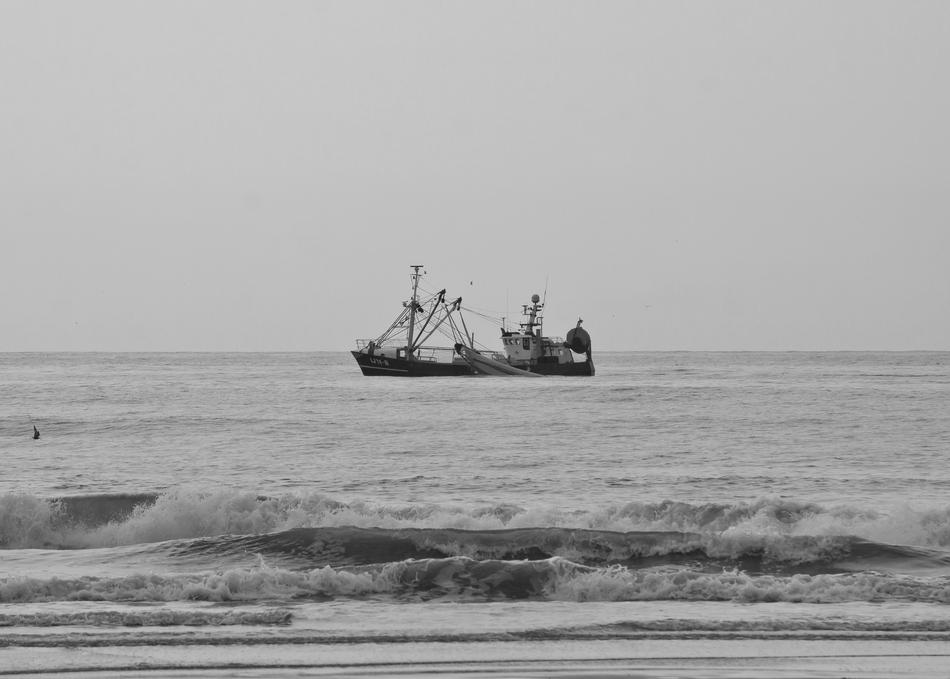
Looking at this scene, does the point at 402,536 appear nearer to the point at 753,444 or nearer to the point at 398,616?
the point at 398,616

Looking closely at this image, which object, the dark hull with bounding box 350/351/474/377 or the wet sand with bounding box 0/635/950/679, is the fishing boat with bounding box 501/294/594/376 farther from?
the wet sand with bounding box 0/635/950/679

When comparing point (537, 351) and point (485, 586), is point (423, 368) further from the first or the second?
point (485, 586)

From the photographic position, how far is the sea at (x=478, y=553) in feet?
27.5

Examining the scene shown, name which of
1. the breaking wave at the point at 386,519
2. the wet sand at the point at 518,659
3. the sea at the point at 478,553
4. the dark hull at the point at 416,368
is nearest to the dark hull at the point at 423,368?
the dark hull at the point at 416,368

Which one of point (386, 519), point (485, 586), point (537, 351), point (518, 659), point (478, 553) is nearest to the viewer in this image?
point (518, 659)

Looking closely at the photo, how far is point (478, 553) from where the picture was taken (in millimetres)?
13836

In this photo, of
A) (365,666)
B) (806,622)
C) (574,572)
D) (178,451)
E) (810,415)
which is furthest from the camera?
(810,415)

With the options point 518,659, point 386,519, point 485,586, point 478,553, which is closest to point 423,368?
point 386,519

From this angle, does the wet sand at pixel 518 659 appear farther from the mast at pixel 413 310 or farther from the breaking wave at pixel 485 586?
the mast at pixel 413 310

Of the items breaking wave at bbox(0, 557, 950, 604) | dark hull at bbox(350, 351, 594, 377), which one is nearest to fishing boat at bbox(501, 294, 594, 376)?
dark hull at bbox(350, 351, 594, 377)

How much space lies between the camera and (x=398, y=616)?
10062mm

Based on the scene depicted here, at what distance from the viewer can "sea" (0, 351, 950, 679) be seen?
8391 millimetres

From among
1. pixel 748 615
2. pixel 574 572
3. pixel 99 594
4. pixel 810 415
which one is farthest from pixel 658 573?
pixel 810 415

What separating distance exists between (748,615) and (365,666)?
4.01 meters
